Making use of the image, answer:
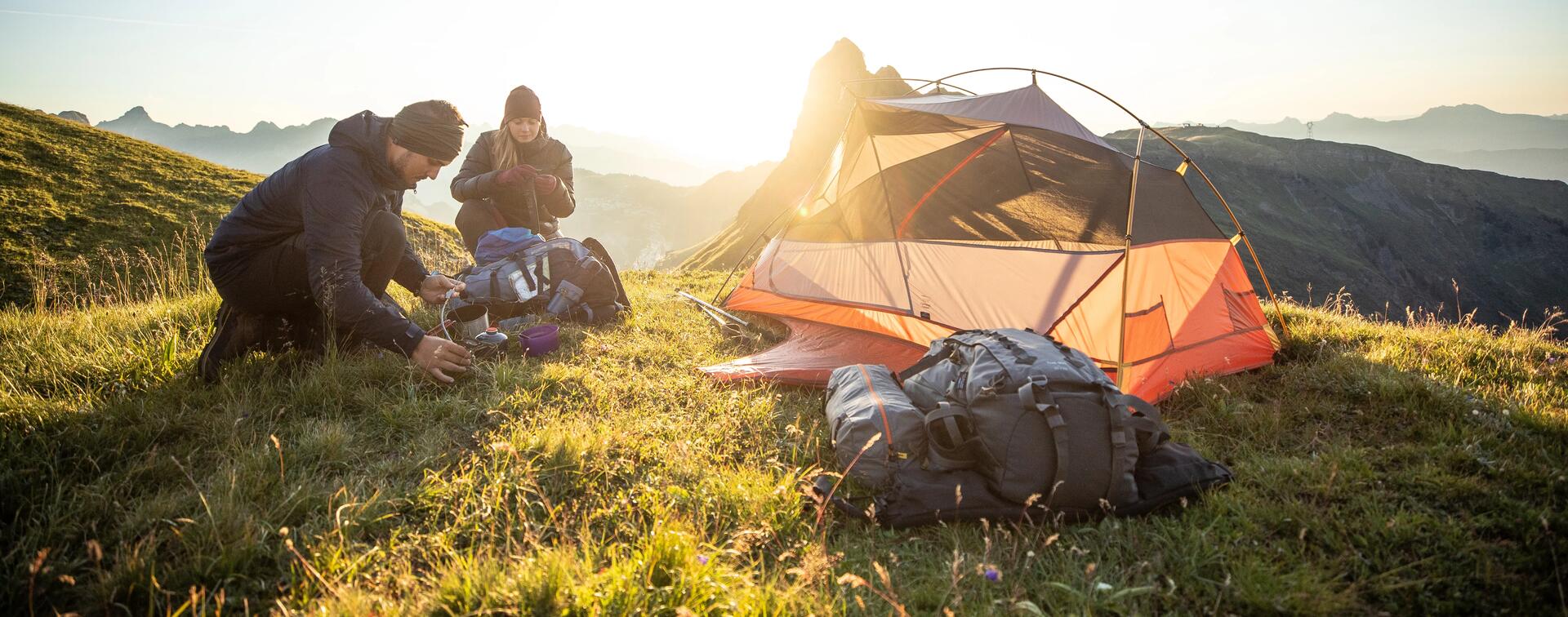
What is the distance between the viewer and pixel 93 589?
6.23 feet

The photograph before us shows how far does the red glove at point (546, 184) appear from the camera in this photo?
5745 mm

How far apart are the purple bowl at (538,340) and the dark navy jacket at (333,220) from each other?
961mm

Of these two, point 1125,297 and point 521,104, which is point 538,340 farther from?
point 1125,297

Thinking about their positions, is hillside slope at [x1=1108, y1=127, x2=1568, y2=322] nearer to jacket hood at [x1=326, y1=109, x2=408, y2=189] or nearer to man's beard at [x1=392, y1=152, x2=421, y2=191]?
man's beard at [x1=392, y1=152, x2=421, y2=191]

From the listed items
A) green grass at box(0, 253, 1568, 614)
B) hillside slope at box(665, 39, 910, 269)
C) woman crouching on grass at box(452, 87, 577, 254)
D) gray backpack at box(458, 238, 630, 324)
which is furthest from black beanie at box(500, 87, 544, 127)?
hillside slope at box(665, 39, 910, 269)

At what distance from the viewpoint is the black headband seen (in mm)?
3611

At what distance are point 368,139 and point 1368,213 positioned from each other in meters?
145

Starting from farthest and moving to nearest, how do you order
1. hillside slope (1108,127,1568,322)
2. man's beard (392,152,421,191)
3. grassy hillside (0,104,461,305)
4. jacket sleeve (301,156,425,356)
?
hillside slope (1108,127,1568,322)
grassy hillside (0,104,461,305)
man's beard (392,152,421,191)
jacket sleeve (301,156,425,356)

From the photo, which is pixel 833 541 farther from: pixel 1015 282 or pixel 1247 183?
pixel 1247 183

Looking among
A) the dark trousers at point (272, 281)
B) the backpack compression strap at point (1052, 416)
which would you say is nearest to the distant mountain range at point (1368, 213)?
the dark trousers at point (272, 281)

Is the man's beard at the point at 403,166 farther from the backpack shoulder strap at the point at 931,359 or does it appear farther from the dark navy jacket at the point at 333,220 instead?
the backpack shoulder strap at the point at 931,359

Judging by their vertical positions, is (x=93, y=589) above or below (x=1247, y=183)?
below

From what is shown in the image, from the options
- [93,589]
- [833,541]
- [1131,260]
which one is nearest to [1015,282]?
[1131,260]

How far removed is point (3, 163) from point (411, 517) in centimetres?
1444
